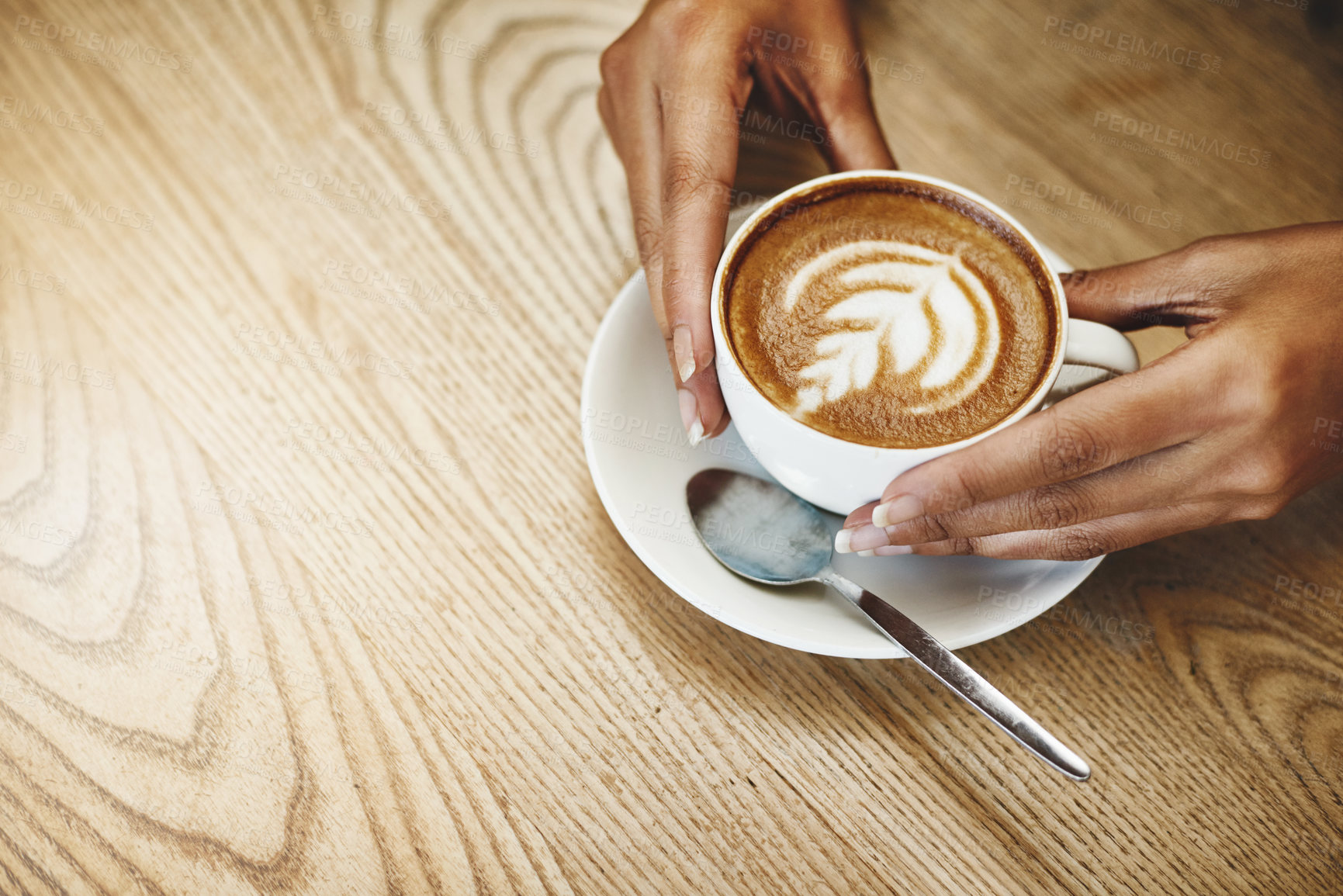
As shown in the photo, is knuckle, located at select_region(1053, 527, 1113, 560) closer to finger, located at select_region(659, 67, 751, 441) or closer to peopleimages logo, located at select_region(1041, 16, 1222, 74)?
finger, located at select_region(659, 67, 751, 441)

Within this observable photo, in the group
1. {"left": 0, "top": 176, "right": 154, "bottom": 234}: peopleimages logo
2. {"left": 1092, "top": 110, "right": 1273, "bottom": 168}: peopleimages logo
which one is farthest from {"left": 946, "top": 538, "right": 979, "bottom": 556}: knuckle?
{"left": 0, "top": 176, "right": 154, "bottom": 234}: peopleimages logo

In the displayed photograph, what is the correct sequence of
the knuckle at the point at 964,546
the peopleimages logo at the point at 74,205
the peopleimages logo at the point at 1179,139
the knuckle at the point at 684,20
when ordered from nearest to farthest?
the knuckle at the point at 964,546
the knuckle at the point at 684,20
the peopleimages logo at the point at 74,205
the peopleimages logo at the point at 1179,139

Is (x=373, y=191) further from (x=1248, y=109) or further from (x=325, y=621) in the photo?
(x=1248, y=109)

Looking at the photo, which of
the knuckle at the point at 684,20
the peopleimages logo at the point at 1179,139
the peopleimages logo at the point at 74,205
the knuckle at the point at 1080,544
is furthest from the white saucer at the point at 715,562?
the peopleimages logo at the point at 74,205

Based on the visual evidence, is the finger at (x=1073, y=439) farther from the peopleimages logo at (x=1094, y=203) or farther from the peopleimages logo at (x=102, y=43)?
the peopleimages logo at (x=102, y=43)

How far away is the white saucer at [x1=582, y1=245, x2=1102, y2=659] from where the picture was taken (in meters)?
Answer: 0.75

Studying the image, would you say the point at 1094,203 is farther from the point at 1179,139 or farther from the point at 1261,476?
the point at 1261,476

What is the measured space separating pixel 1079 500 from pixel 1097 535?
44mm

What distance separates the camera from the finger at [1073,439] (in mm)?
708

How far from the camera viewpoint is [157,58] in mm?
1159

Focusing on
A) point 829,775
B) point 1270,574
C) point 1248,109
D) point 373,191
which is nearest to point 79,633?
point 373,191

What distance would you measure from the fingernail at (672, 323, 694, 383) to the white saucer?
0.10 metres

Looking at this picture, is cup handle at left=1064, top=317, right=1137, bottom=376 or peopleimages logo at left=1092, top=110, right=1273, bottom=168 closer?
cup handle at left=1064, top=317, right=1137, bottom=376

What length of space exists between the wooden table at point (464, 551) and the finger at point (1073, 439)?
0.21 metres
